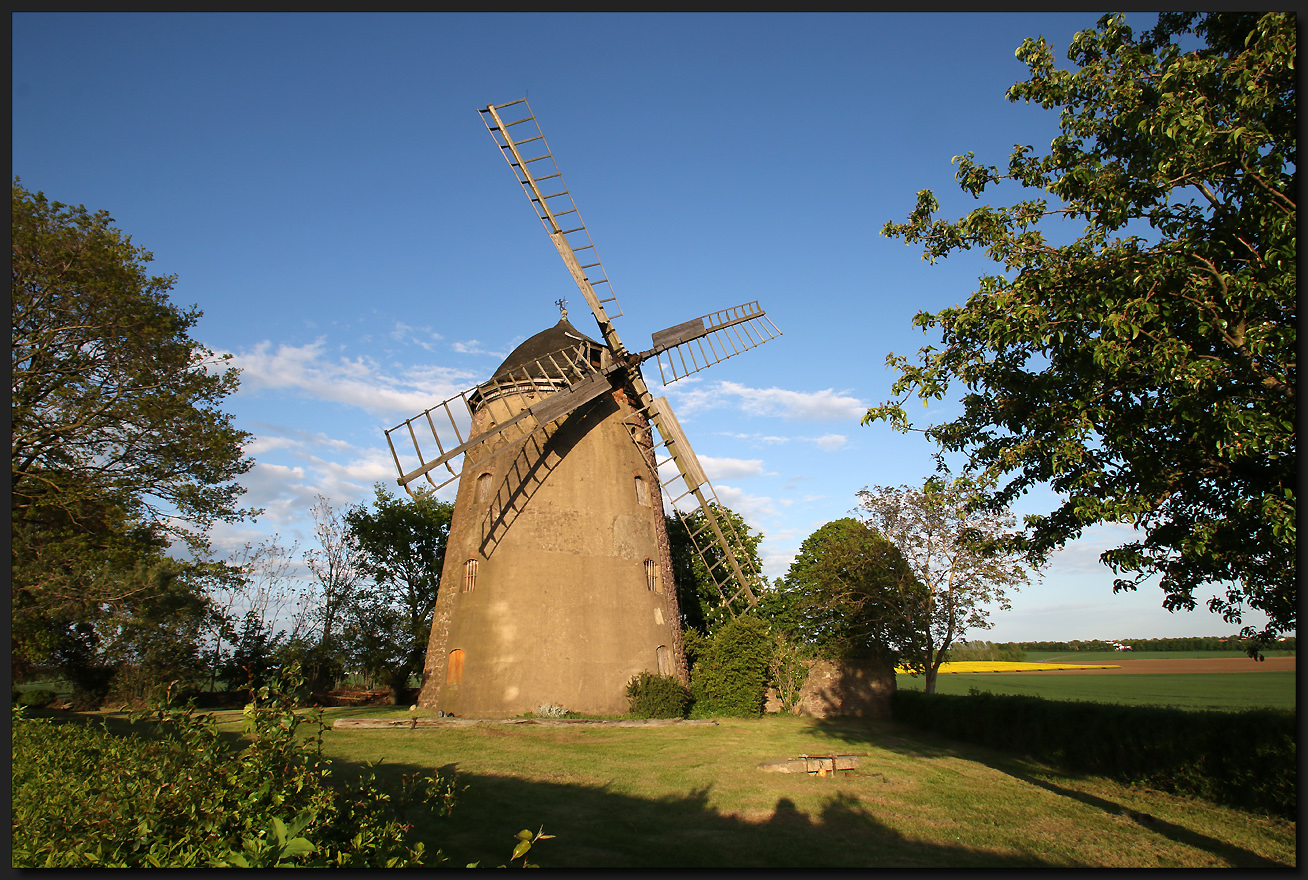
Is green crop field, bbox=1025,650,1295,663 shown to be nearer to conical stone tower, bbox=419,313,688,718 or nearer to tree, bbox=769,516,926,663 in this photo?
tree, bbox=769,516,926,663

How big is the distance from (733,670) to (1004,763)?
8206mm

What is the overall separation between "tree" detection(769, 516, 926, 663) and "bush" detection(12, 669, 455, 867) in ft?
61.9

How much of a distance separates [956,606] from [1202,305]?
16.0 metres

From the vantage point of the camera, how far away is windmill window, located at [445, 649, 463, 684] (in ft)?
56.8

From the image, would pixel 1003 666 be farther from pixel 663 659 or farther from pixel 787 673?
pixel 663 659

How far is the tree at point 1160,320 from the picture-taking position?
6.28 m

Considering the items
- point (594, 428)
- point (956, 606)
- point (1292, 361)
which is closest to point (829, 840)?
point (1292, 361)

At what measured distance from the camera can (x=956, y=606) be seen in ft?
67.4

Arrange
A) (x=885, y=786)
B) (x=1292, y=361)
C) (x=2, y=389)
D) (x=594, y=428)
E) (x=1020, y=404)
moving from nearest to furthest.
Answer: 1. (x=2, y=389)
2. (x=1292, y=361)
3. (x=1020, y=404)
4. (x=885, y=786)
5. (x=594, y=428)

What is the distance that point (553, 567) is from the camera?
17.9 metres

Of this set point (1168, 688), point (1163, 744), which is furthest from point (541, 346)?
point (1168, 688)

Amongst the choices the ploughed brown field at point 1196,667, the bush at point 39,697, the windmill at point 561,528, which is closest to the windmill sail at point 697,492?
the windmill at point 561,528

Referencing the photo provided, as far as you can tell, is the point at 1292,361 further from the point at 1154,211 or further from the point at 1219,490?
the point at 1154,211

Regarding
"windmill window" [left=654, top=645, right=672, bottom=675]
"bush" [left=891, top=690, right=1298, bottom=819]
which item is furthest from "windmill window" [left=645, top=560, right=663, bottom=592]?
"bush" [left=891, top=690, right=1298, bottom=819]
